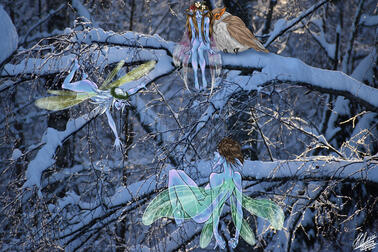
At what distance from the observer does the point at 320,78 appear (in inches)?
137

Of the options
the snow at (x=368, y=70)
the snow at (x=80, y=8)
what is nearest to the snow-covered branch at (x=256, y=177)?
the snow at (x=368, y=70)

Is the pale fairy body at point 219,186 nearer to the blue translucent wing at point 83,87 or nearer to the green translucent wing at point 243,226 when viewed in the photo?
the green translucent wing at point 243,226

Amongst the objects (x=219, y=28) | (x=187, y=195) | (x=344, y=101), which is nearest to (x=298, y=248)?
(x=344, y=101)

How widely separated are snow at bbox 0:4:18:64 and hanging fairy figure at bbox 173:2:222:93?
102cm

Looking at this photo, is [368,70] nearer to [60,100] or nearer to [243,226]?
[243,226]

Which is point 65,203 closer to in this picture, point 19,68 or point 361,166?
point 19,68

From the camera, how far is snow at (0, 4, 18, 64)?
2857mm

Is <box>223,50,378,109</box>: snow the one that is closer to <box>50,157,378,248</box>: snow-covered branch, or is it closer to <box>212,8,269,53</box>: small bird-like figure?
<box>212,8,269,53</box>: small bird-like figure

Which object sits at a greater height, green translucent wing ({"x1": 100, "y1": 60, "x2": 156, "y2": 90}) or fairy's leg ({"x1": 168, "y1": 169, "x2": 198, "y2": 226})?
green translucent wing ({"x1": 100, "y1": 60, "x2": 156, "y2": 90})

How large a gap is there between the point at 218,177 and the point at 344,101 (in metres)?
3.11

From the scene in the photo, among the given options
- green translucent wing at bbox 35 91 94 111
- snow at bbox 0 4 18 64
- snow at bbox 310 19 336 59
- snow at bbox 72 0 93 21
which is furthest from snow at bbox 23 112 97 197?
snow at bbox 310 19 336 59

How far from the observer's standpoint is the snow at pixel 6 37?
2.86m

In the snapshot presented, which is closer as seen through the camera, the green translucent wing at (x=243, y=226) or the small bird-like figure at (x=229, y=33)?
the small bird-like figure at (x=229, y=33)

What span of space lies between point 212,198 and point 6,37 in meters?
1.55
